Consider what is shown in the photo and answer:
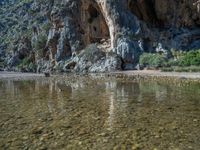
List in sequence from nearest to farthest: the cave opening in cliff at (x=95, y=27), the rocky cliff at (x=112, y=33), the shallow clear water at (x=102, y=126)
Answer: the shallow clear water at (x=102, y=126)
the rocky cliff at (x=112, y=33)
the cave opening in cliff at (x=95, y=27)

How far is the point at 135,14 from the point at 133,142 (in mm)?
82813

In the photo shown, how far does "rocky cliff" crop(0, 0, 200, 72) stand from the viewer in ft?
269

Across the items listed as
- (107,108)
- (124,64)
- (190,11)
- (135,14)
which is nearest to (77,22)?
(135,14)

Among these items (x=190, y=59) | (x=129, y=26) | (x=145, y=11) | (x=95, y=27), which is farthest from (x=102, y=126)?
(x=95, y=27)

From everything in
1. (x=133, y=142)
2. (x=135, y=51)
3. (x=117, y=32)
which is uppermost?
(x=117, y=32)

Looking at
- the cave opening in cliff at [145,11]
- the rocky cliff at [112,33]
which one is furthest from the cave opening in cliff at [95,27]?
the cave opening in cliff at [145,11]

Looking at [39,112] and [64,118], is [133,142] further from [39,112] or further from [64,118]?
[39,112]

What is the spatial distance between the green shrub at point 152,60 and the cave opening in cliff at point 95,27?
22.8m

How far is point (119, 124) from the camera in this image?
1409cm

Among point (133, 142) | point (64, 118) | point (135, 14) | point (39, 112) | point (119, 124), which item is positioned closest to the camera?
point (133, 142)

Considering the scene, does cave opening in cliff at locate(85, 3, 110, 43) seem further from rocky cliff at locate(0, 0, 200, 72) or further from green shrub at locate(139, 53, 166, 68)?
green shrub at locate(139, 53, 166, 68)

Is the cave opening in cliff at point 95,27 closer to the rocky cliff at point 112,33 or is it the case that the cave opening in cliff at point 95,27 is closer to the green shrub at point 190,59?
the rocky cliff at point 112,33

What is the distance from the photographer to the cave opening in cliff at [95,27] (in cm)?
9488

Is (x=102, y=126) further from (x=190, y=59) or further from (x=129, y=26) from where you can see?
(x=129, y=26)
